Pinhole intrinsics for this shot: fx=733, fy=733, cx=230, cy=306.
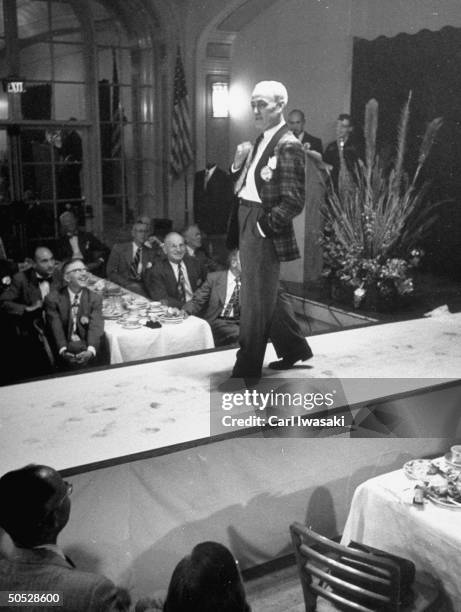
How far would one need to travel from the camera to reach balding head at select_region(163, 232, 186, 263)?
5.29 m

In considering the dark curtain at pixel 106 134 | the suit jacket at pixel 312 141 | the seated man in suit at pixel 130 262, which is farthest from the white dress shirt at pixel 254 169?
the dark curtain at pixel 106 134

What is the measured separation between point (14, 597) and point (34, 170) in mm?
6786

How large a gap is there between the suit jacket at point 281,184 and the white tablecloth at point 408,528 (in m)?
1.14

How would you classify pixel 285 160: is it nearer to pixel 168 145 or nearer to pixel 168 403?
pixel 168 403

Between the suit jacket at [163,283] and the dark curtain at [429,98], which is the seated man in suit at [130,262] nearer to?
the suit jacket at [163,283]

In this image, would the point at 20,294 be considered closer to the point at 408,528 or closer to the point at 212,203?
the point at 408,528

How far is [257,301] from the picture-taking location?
133 inches

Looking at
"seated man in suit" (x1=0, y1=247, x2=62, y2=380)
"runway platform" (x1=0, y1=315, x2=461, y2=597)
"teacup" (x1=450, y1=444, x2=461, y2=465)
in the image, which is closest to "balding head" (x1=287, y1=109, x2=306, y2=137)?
"seated man in suit" (x1=0, y1=247, x2=62, y2=380)

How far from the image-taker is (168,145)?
883 centimetres

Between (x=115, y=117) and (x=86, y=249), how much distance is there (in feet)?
8.87

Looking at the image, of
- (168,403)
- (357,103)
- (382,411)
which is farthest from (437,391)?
(357,103)

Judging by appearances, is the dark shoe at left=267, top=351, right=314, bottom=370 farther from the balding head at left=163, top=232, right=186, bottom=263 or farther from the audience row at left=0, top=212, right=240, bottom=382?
the balding head at left=163, top=232, right=186, bottom=263

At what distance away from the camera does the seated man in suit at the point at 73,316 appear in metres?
4.30

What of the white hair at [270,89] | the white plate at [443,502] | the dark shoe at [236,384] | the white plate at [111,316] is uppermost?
the white hair at [270,89]
